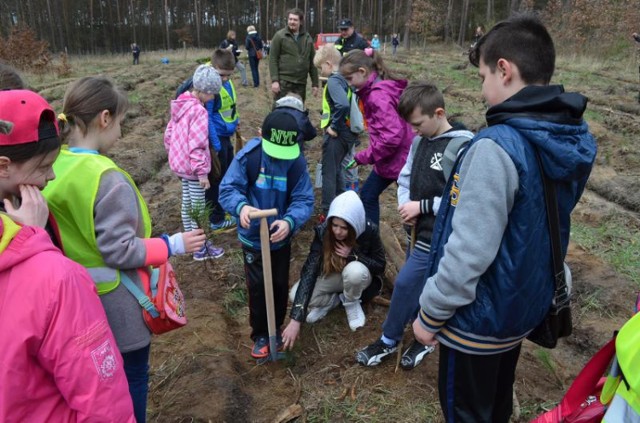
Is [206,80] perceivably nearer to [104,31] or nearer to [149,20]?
[104,31]

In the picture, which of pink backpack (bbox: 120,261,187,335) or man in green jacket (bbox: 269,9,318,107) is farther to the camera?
man in green jacket (bbox: 269,9,318,107)

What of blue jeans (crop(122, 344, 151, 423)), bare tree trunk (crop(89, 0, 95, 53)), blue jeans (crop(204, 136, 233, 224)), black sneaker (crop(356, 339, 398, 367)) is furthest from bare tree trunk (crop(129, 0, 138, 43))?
blue jeans (crop(122, 344, 151, 423))

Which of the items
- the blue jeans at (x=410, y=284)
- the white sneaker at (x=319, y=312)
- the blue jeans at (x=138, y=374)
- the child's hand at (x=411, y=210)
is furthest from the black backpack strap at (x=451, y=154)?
the blue jeans at (x=138, y=374)

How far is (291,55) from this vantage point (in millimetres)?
7207

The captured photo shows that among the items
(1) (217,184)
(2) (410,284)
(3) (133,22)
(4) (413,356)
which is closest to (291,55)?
(1) (217,184)

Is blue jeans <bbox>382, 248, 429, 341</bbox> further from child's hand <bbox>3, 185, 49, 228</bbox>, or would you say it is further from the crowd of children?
child's hand <bbox>3, 185, 49, 228</bbox>

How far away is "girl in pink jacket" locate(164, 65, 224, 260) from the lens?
432 cm

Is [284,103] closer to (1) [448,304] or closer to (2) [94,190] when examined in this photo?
(2) [94,190]

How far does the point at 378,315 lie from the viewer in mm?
3734

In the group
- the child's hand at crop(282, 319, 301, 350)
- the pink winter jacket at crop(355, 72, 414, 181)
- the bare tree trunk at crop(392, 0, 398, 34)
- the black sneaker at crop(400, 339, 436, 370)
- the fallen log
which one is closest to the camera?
the fallen log

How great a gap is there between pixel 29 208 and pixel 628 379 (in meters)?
1.75

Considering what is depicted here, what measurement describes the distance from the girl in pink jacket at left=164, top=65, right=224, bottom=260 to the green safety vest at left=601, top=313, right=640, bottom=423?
11.2 feet

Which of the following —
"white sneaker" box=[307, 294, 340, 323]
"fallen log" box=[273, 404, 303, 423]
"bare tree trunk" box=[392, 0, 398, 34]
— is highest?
"bare tree trunk" box=[392, 0, 398, 34]

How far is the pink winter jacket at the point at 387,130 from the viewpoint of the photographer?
4023 mm
